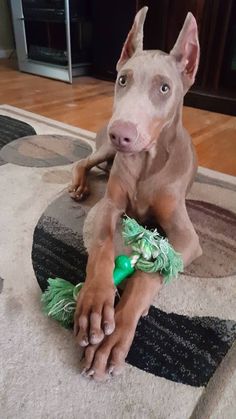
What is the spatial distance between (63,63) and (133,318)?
10.5ft

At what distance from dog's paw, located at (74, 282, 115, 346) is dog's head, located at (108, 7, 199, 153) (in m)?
0.33

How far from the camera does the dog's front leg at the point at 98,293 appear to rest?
2.22ft

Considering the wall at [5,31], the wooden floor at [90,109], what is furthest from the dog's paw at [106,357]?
the wall at [5,31]

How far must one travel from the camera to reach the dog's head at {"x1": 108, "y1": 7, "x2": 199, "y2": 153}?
78 centimetres

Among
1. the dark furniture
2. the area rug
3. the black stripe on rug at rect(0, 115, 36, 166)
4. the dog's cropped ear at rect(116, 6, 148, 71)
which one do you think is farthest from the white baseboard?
the dog's cropped ear at rect(116, 6, 148, 71)

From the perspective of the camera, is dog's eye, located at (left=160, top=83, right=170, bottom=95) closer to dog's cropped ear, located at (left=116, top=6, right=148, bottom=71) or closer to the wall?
dog's cropped ear, located at (left=116, top=6, right=148, bottom=71)

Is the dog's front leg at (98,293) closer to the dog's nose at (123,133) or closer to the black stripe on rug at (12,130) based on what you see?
the dog's nose at (123,133)

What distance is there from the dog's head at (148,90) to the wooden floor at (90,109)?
2.72 feet

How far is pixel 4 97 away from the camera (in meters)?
2.80

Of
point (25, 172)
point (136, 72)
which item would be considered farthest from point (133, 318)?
point (25, 172)

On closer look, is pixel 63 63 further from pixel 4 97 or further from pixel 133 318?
pixel 133 318

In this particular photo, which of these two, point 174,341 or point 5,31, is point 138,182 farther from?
point 5,31

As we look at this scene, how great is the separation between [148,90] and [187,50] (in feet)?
0.66

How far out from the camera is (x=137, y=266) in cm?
84
